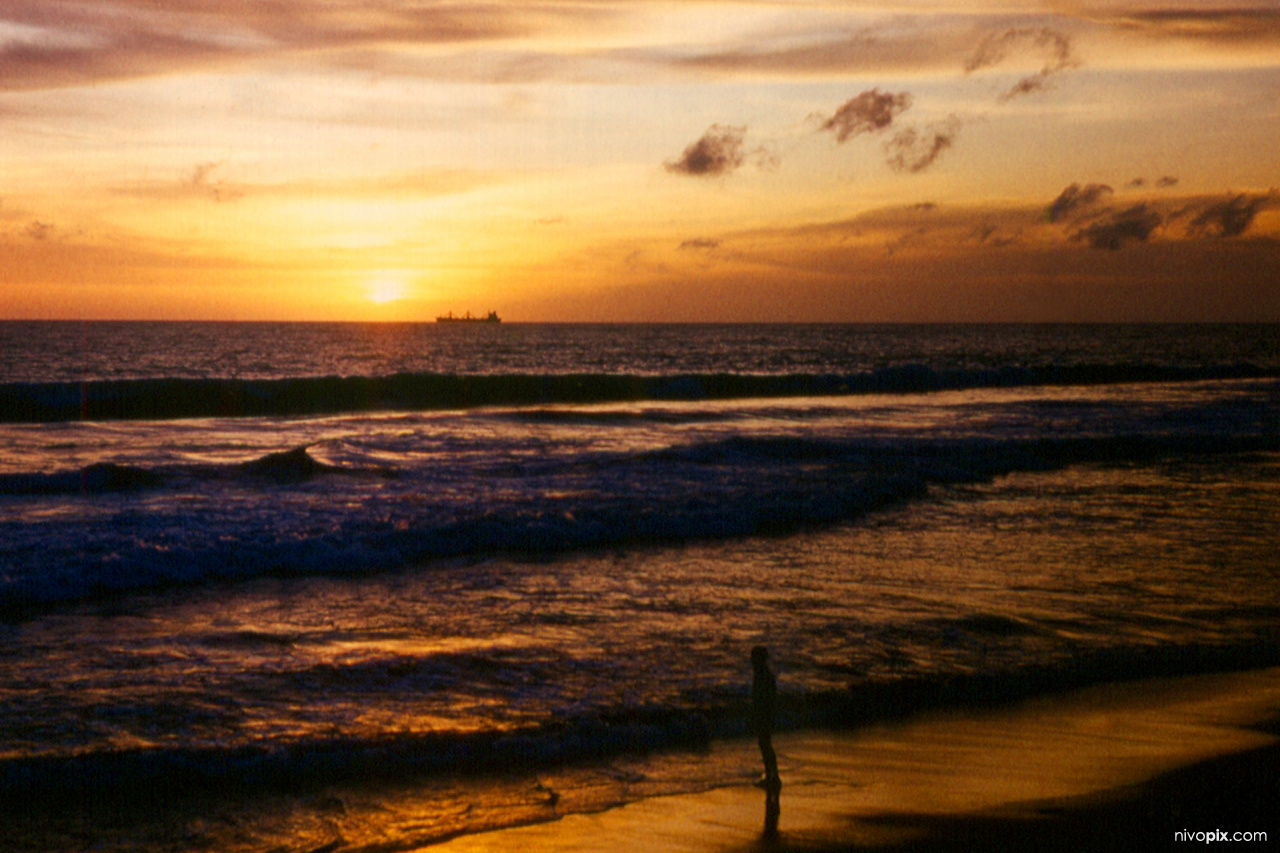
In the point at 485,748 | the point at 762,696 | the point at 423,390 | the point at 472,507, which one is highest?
the point at 423,390

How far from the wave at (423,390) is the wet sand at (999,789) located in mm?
29786

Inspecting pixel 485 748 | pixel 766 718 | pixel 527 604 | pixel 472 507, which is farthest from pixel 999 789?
pixel 472 507

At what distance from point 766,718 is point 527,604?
4973 millimetres

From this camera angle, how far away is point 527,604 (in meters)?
10.3

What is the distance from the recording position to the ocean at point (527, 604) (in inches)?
254

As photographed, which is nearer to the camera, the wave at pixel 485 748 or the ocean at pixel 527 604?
the wave at pixel 485 748

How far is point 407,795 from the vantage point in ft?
20.4

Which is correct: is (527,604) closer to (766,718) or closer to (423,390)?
(766,718)

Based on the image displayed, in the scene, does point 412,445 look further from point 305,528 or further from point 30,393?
point 30,393

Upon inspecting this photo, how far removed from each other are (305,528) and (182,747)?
6.79 m

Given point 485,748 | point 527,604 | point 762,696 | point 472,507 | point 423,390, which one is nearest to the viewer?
point 762,696

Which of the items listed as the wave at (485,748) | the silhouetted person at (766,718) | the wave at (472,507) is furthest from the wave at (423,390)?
the silhouetted person at (766,718)

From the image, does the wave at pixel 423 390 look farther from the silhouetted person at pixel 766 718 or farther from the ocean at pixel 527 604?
the silhouetted person at pixel 766 718

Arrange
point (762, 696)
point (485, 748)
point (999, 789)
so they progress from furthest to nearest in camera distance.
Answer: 1. point (485, 748)
2. point (999, 789)
3. point (762, 696)
